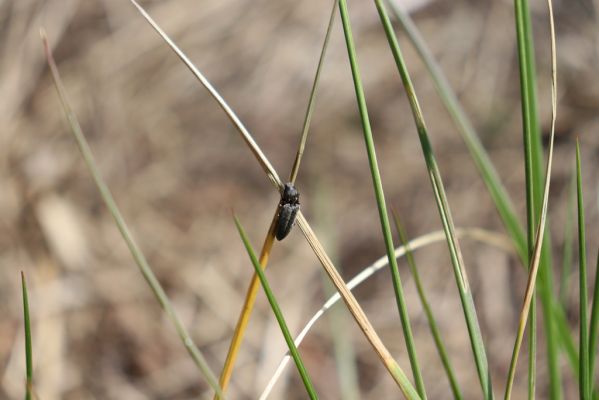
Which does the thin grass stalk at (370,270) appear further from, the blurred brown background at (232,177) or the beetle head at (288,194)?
the blurred brown background at (232,177)

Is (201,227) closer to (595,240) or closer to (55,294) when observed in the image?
(55,294)

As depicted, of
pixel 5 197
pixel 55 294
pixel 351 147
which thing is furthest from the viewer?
pixel 351 147

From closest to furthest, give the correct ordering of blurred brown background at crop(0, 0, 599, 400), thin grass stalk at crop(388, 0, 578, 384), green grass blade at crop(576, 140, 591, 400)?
green grass blade at crop(576, 140, 591, 400), thin grass stalk at crop(388, 0, 578, 384), blurred brown background at crop(0, 0, 599, 400)

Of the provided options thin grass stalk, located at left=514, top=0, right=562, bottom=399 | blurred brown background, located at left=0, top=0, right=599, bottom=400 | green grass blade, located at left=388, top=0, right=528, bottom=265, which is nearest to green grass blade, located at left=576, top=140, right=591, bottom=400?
thin grass stalk, located at left=514, top=0, right=562, bottom=399

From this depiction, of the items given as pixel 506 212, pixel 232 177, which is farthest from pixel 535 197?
pixel 232 177

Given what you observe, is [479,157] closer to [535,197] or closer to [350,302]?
[535,197]

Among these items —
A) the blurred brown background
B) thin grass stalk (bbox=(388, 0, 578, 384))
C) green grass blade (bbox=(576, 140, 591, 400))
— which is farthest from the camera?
the blurred brown background

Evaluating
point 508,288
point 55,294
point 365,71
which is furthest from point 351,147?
point 55,294

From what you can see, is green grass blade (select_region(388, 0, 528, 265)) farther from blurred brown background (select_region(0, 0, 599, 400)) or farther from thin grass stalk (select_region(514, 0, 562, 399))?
blurred brown background (select_region(0, 0, 599, 400))
